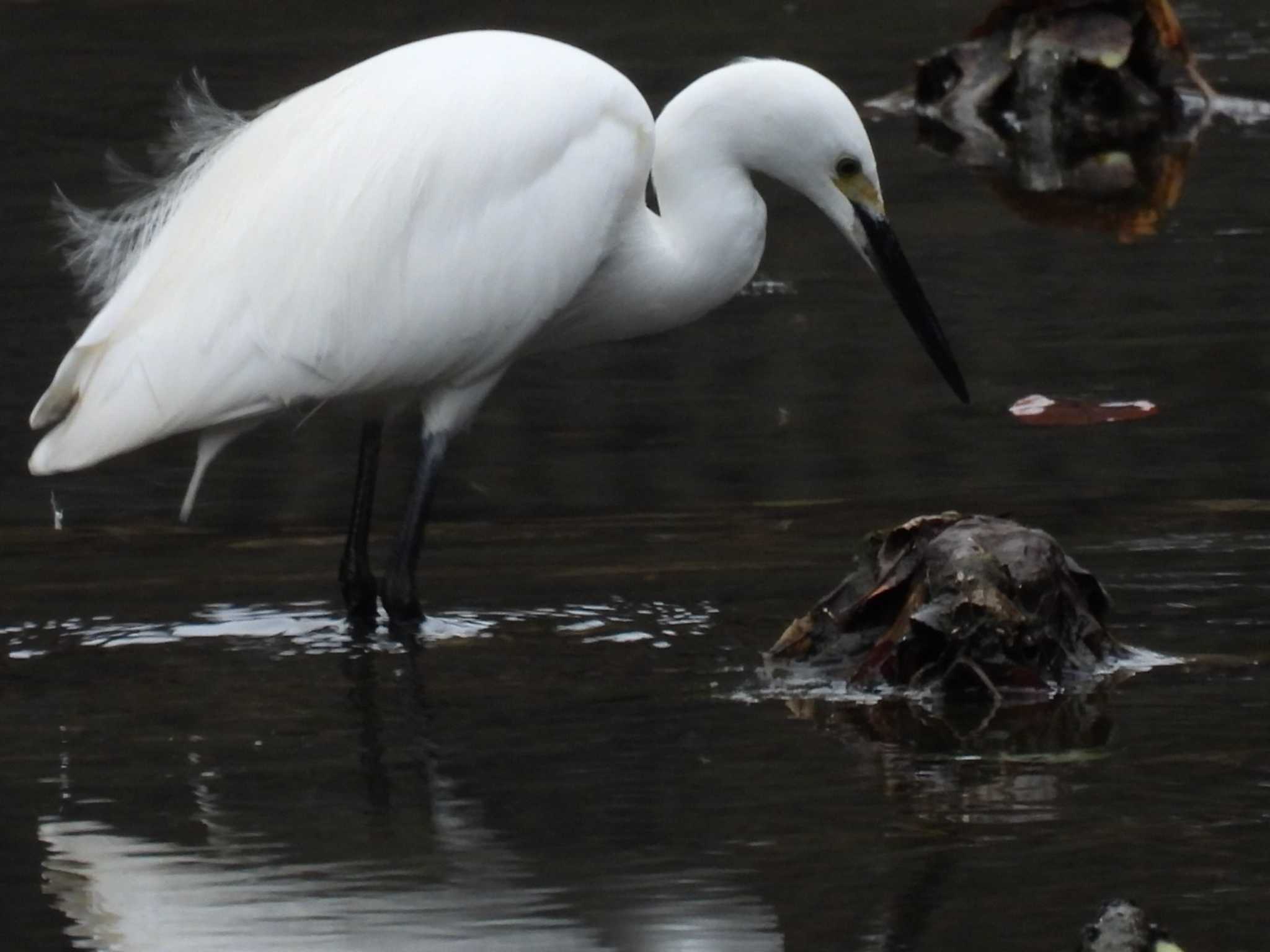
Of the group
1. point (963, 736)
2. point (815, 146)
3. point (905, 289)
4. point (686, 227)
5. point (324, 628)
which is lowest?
point (963, 736)

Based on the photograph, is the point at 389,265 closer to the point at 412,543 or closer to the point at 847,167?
the point at 412,543

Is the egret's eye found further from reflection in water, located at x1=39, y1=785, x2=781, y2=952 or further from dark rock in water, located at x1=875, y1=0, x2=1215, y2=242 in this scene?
dark rock in water, located at x1=875, y1=0, x2=1215, y2=242

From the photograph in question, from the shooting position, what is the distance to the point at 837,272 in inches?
367

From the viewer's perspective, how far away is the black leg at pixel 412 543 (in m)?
5.86

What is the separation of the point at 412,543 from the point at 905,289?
51.5 inches

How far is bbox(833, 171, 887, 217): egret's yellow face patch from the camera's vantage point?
6160mm

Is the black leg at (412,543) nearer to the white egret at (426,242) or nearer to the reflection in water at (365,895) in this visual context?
the white egret at (426,242)

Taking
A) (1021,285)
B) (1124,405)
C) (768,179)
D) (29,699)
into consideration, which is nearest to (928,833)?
(29,699)

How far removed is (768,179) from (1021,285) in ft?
6.96

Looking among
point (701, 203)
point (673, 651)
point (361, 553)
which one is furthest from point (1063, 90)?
point (673, 651)

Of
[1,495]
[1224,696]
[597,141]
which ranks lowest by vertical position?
[1224,696]

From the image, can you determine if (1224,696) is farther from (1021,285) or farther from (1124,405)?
(1021,285)

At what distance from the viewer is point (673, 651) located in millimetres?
5480

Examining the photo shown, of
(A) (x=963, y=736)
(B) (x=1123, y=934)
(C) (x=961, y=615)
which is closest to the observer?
(B) (x=1123, y=934)
